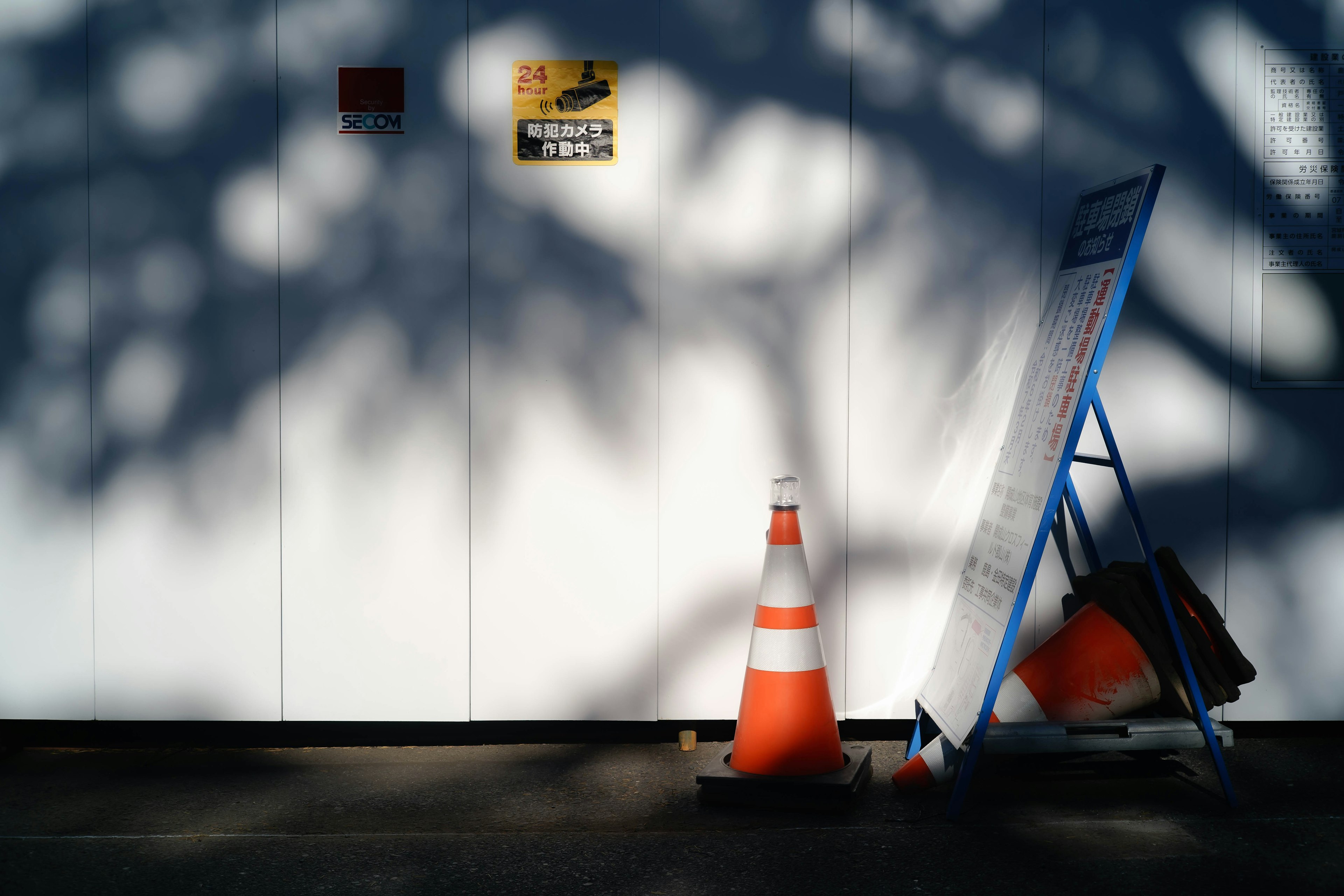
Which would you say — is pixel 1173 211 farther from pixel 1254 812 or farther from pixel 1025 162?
pixel 1254 812

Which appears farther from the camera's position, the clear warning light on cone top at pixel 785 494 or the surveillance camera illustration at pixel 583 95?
the surveillance camera illustration at pixel 583 95

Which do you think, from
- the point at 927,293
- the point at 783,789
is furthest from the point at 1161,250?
the point at 783,789

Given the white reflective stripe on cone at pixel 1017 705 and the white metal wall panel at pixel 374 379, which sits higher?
the white metal wall panel at pixel 374 379

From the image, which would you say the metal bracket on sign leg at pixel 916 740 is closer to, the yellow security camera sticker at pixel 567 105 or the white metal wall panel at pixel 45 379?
the yellow security camera sticker at pixel 567 105

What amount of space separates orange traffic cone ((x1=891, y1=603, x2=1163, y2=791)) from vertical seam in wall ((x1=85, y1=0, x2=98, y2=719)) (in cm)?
353

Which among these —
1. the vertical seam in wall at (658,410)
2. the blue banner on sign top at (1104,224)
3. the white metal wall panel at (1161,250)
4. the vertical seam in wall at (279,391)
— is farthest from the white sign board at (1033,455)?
the vertical seam in wall at (279,391)

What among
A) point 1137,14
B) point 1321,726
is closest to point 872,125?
point 1137,14

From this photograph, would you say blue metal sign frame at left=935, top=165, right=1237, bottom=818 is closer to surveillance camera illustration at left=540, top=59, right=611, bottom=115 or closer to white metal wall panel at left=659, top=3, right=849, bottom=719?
Result: white metal wall panel at left=659, top=3, right=849, bottom=719

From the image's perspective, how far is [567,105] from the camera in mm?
4004

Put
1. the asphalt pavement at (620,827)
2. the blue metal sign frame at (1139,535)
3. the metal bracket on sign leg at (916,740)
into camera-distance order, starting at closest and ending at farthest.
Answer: the asphalt pavement at (620,827) < the blue metal sign frame at (1139,535) < the metal bracket on sign leg at (916,740)

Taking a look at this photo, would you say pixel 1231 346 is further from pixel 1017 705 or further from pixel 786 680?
pixel 786 680

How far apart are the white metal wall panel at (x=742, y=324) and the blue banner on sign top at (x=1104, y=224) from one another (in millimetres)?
916

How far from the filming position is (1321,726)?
13.5 ft

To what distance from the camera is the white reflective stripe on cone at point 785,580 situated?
346cm
